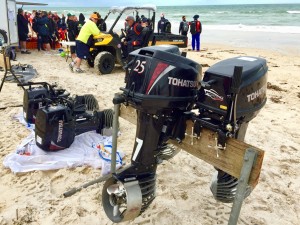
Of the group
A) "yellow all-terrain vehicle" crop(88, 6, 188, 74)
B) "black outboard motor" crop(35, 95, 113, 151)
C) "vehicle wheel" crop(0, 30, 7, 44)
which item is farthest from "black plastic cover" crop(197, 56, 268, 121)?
"vehicle wheel" crop(0, 30, 7, 44)

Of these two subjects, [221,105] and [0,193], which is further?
[0,193]

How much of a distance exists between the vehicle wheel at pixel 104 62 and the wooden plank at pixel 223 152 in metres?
6.41

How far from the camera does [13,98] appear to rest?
5527mm

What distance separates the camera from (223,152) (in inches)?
64.3

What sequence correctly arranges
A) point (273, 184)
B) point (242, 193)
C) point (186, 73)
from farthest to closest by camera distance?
point (273, 184) → point (186, 73) → point (242, 193)

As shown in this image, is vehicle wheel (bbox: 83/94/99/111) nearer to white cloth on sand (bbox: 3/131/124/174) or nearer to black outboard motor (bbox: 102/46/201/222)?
white cloth on sand (bbox: 3/131/124/174)

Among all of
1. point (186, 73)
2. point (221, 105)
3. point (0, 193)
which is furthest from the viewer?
point (0, 193)

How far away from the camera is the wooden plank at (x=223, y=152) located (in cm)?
151

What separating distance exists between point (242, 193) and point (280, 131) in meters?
3.21

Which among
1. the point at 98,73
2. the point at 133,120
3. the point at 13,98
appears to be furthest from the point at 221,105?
the point at 98,73

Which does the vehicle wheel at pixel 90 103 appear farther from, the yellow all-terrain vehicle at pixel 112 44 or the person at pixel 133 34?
the person at pixel 133 34

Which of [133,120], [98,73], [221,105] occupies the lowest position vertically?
[98,73]

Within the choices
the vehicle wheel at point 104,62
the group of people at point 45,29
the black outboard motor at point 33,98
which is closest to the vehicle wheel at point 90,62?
the vehicle wheel at point 104,62

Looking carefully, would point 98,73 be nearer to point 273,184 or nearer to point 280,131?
point 280,131
